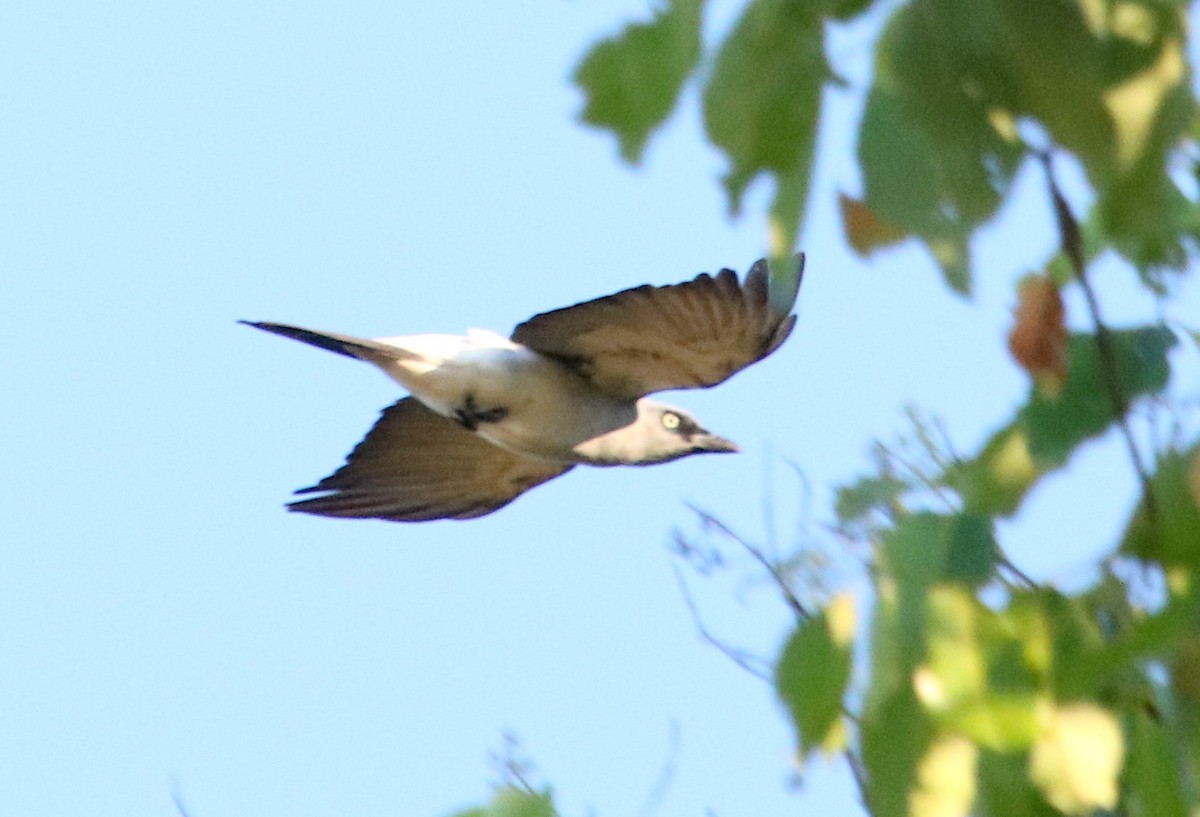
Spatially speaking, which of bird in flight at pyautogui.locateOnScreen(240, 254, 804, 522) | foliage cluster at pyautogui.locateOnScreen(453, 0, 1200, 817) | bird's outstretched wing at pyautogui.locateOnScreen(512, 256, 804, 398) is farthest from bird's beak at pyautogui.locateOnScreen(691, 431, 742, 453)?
foliage cluster at pyautogui.locateOnScreen(453, 0, 1200, 817)

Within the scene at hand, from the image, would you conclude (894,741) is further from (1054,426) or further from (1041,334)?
(1041,334)

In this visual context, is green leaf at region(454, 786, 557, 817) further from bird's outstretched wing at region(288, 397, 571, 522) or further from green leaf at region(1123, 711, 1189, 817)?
bird's outstretched wing at region(288, 397, 571, 522)

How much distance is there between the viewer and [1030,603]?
171cm

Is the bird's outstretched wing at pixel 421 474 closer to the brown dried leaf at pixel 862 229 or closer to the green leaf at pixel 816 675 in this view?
the brown dried leaf at pixel 862 229

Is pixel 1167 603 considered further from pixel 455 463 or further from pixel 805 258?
pixel 455 463

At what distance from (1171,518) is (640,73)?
75cm

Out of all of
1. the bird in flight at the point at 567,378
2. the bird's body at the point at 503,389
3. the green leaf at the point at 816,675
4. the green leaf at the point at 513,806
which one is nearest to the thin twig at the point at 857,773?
the green leaf at the point at 513,806

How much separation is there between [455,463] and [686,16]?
5942 mm

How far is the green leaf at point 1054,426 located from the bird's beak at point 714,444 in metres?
4.94

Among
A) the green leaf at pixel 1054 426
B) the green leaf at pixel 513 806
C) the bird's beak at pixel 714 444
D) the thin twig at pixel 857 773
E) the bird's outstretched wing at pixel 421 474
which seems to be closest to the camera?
the green leaf at pixel 1054 426

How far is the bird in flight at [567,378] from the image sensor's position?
19.1 feet

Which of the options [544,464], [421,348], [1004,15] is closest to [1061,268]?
[1004,15]

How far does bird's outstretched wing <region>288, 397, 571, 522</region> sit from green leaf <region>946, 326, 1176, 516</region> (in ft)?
17.2

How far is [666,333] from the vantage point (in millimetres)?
6000
